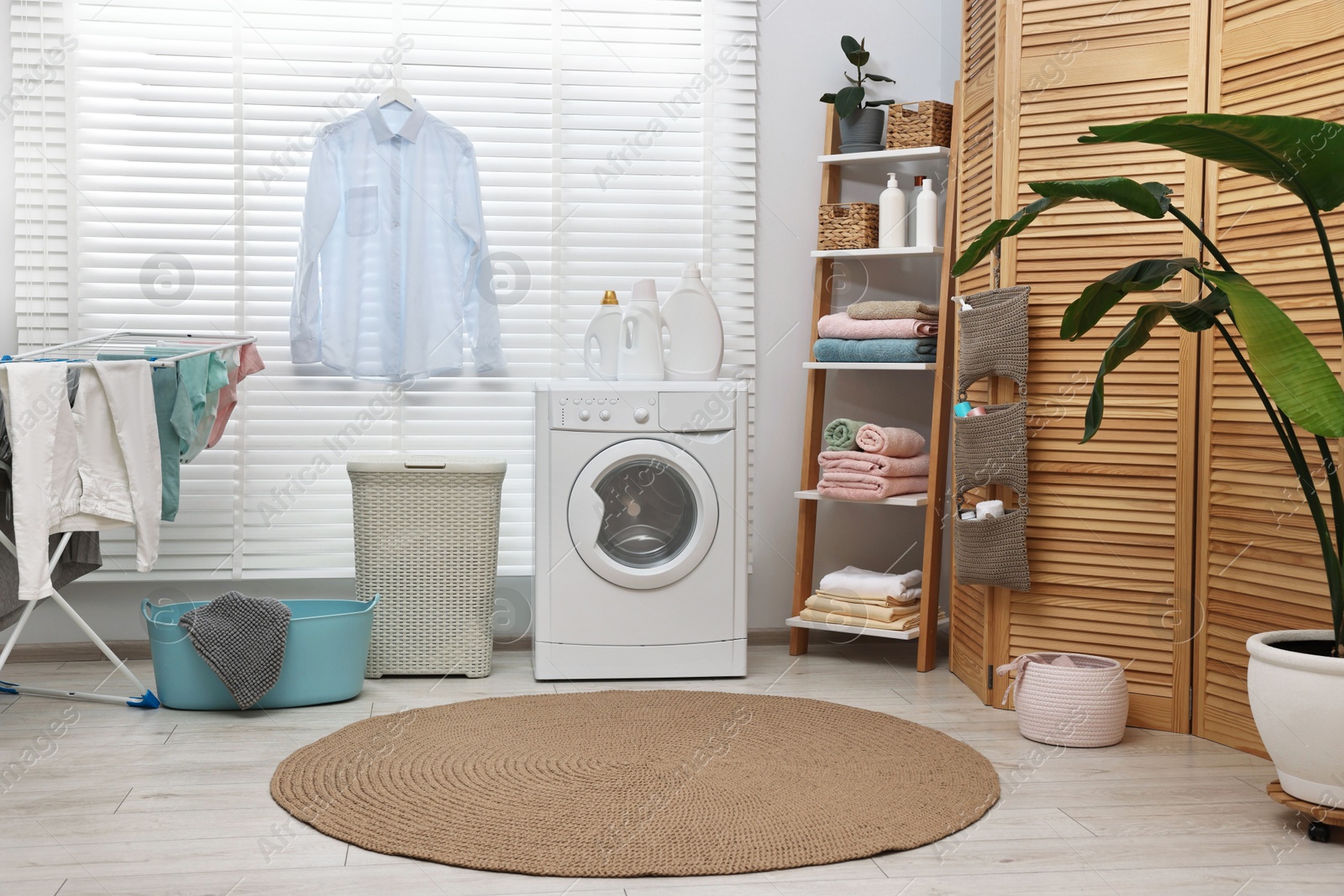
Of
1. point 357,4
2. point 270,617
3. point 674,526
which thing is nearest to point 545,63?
point 357,4

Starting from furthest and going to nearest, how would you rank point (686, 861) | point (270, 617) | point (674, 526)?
1. point (674, 526)
2. point (270, 617)
3. point (686, 861)

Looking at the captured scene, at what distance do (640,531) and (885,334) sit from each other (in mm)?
930

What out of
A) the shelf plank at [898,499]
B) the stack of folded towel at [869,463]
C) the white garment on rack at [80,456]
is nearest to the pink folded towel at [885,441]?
the stack of folded towel at [869,463]

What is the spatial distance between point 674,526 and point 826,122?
1407 mm

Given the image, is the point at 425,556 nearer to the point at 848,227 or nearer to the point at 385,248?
the point at 385,248

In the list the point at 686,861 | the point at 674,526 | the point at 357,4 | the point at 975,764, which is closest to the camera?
the point at 686,861

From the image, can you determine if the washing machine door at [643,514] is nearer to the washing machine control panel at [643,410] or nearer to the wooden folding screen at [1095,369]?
the washing machine control panel at [643,410]

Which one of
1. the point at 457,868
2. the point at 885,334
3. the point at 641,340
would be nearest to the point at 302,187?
the point at 641,340

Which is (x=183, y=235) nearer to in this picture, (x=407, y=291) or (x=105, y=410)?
(x=407, y=291)

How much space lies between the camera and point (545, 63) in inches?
132

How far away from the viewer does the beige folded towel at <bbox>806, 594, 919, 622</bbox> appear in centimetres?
318

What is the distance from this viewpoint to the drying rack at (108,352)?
8.23ft

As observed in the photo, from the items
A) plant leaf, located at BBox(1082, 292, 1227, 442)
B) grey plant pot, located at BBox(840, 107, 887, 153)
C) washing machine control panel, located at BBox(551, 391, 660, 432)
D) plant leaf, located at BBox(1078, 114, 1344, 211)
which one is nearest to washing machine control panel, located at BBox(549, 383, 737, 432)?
washing machine control panel, located at BBox(551, 391, 660, 432)

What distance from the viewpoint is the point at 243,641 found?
259cm
